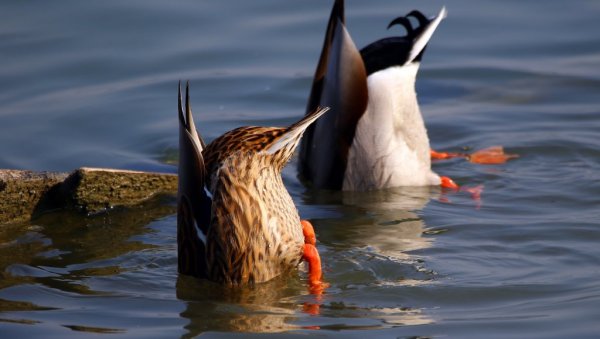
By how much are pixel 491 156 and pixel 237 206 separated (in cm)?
301

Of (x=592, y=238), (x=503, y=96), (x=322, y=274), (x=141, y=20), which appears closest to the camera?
(x=322, y=274)

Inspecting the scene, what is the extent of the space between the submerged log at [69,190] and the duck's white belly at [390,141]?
1351 millimetres

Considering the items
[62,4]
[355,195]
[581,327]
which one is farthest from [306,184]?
[62,4]

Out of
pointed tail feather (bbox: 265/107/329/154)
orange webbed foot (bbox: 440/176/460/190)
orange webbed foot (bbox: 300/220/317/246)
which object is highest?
pointed tail feather (bbox: 265/107/329/154)

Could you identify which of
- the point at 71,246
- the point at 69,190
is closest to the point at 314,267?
the point at 71,246

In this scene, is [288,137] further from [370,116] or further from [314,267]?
[370,116]

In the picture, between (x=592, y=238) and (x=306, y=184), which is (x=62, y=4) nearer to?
(x=306, y=184)

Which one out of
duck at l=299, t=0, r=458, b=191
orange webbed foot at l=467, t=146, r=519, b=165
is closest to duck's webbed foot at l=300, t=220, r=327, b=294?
duck at l=299, t=0, r=458, b=191

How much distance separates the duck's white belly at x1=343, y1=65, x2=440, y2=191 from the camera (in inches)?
291

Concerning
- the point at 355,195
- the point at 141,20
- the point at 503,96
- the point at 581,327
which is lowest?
the point at 581,327

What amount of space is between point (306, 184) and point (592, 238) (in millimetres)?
2208

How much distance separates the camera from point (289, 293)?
5562 millimetres

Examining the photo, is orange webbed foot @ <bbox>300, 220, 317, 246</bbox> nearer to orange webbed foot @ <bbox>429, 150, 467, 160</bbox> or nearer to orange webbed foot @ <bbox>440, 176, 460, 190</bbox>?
orange webbed foot @ <bbox>440, 176, 460, 190</bbox>

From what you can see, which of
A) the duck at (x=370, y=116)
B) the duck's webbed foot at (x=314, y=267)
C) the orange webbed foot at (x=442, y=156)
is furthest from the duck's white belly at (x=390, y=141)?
the duck's webbed foot at (x=314, y=267)
